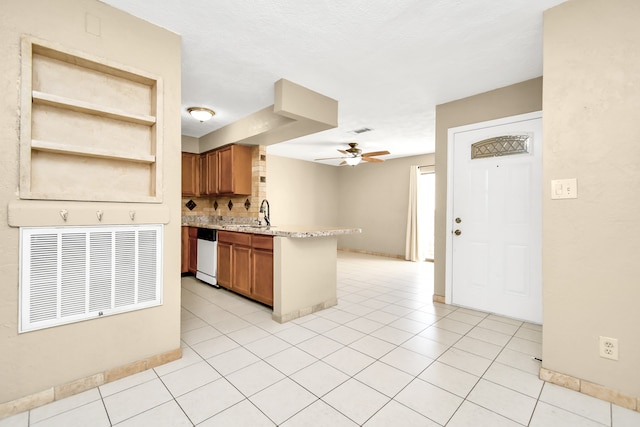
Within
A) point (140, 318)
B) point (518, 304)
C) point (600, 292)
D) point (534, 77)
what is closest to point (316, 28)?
point (534, 77)

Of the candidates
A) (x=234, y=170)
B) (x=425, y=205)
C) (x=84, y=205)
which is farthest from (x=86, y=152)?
(x=425, y=205)

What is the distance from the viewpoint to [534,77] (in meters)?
2.95

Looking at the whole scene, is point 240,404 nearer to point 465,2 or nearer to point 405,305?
point 405,305

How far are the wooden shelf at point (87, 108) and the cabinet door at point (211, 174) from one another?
10.1ft

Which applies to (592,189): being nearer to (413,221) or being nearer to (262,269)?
(262,269)

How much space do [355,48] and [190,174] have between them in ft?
13.7

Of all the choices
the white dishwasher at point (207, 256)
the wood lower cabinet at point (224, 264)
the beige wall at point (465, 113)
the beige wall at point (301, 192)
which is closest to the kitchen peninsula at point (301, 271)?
the wood lower cabinet at point (224, 264)

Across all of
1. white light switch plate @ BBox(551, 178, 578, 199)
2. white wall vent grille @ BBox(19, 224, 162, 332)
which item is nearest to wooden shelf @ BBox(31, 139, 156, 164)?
white wall vent grille @ BBox(19, 224, 162, 332)

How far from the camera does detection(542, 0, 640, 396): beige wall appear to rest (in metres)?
1.73

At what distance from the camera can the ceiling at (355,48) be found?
2.02m

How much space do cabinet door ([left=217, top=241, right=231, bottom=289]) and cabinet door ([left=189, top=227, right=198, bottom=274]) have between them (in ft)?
2.88

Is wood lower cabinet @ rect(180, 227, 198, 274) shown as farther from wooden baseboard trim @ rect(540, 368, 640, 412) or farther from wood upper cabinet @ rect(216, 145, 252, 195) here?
wooden baseboard trim @ rect(540, 368, 640, 412)

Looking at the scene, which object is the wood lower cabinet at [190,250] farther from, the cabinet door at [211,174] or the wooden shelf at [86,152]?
the wooden shelf at [86,152]

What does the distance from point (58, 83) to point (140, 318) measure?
5.48ft
